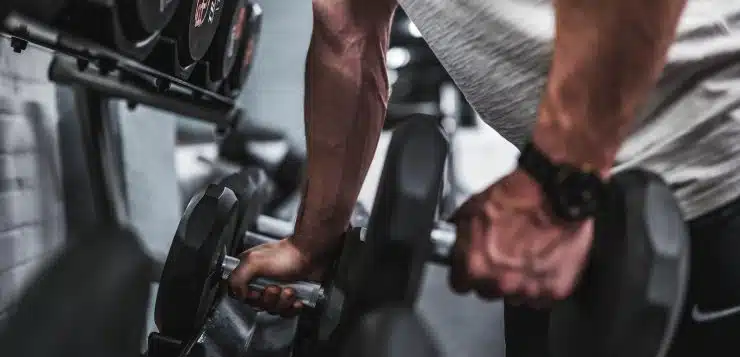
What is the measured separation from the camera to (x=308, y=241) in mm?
881

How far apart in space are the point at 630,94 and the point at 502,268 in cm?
15

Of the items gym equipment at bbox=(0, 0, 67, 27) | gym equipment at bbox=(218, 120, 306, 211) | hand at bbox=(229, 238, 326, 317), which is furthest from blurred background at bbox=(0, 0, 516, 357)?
gym equipment at bbox=(0, 0, 67, 27)

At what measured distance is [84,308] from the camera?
1.09m

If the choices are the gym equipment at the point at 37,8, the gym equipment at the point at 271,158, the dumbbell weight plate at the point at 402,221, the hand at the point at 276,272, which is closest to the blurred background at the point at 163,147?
the gym equipment at the point at 271,158

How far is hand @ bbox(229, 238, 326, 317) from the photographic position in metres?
0.85

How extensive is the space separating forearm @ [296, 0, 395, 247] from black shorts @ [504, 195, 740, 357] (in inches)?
11.0

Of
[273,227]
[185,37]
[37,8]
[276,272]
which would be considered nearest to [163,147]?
[273,227]

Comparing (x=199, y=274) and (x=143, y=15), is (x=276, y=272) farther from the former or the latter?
(x=143, y=15)

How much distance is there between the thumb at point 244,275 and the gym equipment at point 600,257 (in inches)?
11.8

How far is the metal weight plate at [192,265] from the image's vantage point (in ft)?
2.62

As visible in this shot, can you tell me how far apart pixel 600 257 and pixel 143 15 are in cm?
50

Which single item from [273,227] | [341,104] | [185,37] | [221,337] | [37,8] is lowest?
[273,227]

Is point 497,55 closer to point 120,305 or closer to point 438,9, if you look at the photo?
point 438,9

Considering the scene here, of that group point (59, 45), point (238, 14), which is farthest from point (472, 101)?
point (238, 14)
